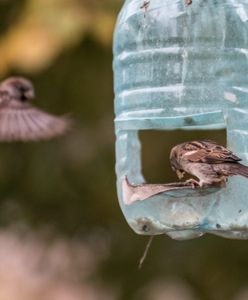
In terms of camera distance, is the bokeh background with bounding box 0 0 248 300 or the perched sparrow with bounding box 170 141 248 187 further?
the bokeh background with bounding box 0 0 248 300

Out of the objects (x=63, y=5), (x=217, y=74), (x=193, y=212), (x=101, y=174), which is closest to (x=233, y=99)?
(x=217, y=74)

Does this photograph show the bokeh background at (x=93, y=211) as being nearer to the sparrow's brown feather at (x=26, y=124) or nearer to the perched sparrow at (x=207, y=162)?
the sparrow's brown feather at (x=26, y=124)

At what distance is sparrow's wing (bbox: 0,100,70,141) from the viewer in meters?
6.66

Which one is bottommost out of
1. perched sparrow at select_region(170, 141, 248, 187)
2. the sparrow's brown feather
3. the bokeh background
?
the bokeh background

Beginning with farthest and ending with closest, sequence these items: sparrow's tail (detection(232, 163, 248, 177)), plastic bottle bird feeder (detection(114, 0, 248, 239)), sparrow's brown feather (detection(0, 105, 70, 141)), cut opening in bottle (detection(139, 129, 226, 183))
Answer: cut opening in bottle (detection(139, 129, 226, 183))
sparrow's brown feather (detection(0, 105, 70, 141))
plastic bottle bird feeder (detection(114, 0, 248, 239))
sparrow's tail (detection(232, 163, 248, 177))

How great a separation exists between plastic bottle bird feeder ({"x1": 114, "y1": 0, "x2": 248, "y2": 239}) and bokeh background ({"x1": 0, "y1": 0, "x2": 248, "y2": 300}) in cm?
304

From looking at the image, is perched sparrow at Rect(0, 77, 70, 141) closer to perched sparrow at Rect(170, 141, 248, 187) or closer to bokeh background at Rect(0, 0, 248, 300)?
perched sparrow at Rect(170, 141, 248, 187)

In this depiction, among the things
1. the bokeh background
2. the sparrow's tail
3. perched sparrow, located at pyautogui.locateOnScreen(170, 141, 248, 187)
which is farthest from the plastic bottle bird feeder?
the bokeh background

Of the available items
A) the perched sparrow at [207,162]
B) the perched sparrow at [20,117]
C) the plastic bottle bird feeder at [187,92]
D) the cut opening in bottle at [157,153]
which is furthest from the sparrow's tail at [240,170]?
the cut opening in bottle at [157,153]

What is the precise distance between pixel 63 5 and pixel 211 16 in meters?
1.73

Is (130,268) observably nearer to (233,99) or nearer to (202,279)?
(202,279)

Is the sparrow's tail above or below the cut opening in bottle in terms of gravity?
above

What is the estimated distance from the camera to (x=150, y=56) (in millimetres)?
5387

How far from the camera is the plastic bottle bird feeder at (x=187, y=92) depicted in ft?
→ 17.0
